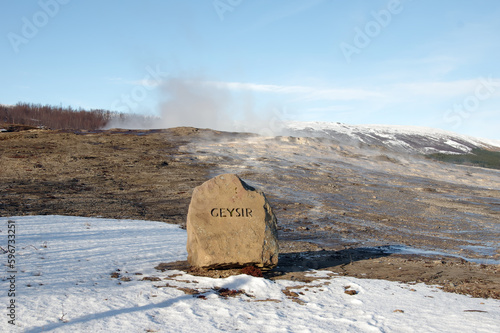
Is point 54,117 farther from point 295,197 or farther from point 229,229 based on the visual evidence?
point 229,229

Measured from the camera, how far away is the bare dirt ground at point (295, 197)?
31.8 ft

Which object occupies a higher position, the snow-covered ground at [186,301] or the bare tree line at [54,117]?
the bare tree line at [54,117]

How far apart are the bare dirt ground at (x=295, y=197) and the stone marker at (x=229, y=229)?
1.39ft

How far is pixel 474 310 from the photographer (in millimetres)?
6508

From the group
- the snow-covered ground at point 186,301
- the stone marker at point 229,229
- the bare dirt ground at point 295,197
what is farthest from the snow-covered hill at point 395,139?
the snow-covered ground at point 186,301

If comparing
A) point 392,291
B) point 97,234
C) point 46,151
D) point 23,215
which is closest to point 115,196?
point 23,215

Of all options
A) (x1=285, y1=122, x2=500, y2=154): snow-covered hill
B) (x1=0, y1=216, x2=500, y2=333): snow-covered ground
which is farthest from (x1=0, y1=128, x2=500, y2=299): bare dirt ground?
(x1=285, y1=122, x2=500, y2=154): snow-covered hill

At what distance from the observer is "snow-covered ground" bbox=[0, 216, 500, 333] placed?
548cm

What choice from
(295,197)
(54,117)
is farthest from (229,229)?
(54,117)

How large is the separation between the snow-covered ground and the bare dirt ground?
35.3 inches

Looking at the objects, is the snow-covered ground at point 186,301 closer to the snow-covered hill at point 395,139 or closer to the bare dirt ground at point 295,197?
the bare dirt ground at point 295,197

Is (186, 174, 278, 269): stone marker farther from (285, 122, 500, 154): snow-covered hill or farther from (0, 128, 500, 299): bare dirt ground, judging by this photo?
(285, 122, 500, 154): snow-covered hill

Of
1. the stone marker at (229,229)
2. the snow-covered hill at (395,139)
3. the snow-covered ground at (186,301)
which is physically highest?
the snow-covered hill at (395,139)

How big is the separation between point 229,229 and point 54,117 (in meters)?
57.7
